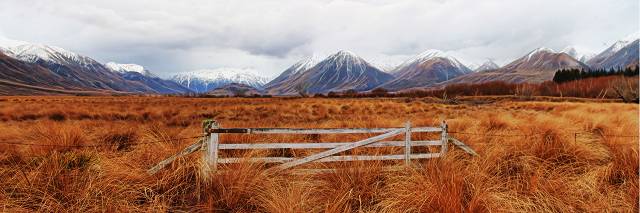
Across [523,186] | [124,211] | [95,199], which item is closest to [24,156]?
[95,199]

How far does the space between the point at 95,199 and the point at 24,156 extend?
3.34 m

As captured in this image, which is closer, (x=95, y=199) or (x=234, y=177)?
(x=95, y=199)

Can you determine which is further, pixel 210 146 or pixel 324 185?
pixel 210 146

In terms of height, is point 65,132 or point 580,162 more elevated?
point 65,132

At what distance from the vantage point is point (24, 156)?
6832 millimetres

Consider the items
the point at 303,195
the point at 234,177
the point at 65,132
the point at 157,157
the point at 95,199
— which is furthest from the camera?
the point at 65,132

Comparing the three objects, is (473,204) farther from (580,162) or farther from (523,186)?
(580,162)

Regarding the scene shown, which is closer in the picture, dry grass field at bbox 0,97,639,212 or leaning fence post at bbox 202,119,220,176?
dry grass field at bbox 0,97,639,212

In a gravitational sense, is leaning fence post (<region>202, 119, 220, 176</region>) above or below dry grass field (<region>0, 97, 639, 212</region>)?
above

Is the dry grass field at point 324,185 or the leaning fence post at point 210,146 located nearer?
the dry grass field at point 324,185

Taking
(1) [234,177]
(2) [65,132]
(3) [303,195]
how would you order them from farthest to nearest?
(2) [65,132] → (1) [234,177] → (3) [303,195]

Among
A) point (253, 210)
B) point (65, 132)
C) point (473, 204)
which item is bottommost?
point (253, 210)

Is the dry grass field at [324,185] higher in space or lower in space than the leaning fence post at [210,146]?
lower

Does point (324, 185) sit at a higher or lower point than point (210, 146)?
lower
